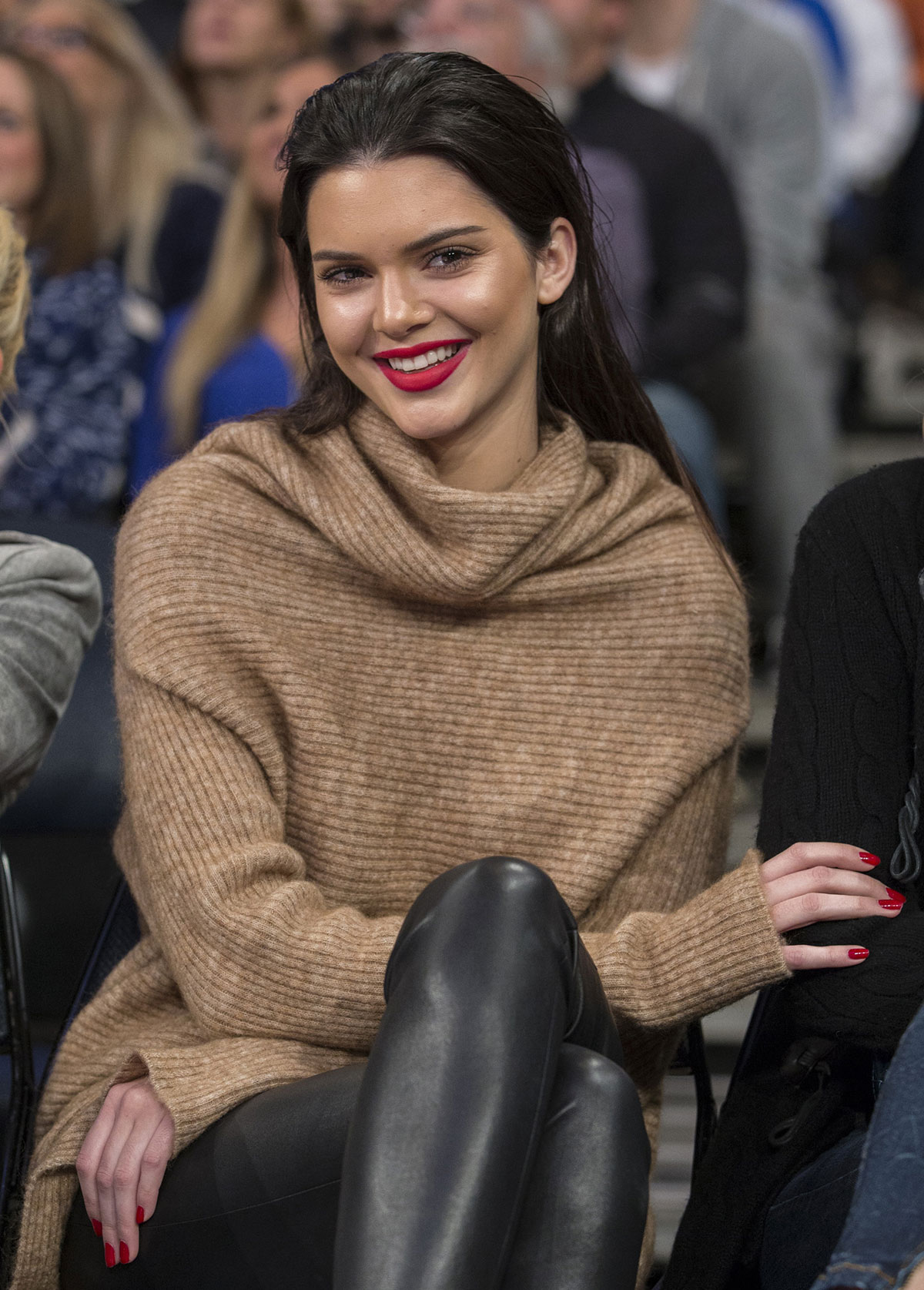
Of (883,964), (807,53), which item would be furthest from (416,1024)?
(807,53)

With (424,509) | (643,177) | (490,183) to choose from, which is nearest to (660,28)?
(643,177)

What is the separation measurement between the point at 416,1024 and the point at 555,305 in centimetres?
96

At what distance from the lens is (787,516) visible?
3982 mm

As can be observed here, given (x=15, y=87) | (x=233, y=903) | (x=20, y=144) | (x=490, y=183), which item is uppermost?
(x=490, y=183)

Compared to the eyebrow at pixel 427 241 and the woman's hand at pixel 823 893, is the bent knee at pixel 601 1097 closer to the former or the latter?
the woman's hand at pixel 823 893

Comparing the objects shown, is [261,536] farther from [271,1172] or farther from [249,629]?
[271,1172]

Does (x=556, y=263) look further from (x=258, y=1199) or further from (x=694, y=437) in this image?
(x=694, y=437)

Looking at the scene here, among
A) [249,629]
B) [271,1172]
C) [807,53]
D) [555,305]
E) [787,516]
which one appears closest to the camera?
[271,1172]

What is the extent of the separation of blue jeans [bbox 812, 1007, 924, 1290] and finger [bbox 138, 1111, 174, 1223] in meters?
0.63

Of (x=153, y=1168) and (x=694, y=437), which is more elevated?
(x=694, y=437)

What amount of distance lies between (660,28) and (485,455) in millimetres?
2823

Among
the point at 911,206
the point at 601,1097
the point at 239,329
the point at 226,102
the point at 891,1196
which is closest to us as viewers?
the point at 891,1196

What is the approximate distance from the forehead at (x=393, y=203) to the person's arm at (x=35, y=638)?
1.66ft

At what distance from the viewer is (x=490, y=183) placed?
1950 millimetres
